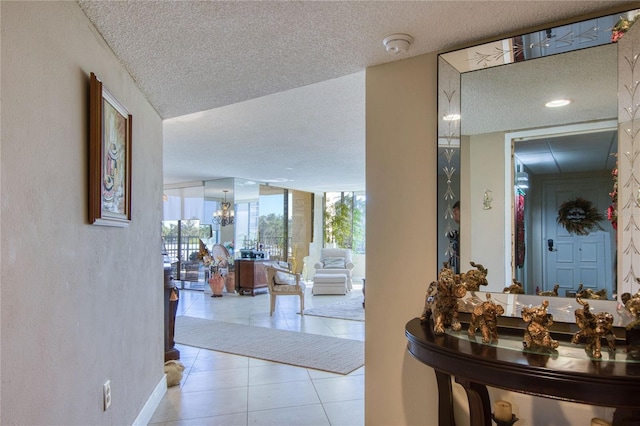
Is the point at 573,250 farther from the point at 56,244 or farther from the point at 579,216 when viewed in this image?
the point at 56,244

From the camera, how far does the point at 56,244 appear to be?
147cm

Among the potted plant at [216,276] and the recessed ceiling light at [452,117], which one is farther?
the potted plant at [216,276]

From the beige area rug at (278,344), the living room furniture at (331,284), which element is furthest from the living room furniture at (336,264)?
the beige area rug at (278,344)

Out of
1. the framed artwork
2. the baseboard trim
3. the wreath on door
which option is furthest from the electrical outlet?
the wreath on door

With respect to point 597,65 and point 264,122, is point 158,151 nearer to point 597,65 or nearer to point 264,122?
point 264,122

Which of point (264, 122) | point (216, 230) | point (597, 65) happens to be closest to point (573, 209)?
point (597, 65)

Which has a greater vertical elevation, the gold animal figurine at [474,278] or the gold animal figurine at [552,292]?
the gold animal figurine at [474,278]

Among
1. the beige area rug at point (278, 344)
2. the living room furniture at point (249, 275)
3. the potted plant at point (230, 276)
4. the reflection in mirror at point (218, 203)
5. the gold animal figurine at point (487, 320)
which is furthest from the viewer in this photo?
the reflection in mirror at point (218, 203)

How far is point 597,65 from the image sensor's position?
5.71 feet

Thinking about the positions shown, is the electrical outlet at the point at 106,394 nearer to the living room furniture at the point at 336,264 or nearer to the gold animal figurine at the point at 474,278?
the gold animal figurine at the point at 474,278

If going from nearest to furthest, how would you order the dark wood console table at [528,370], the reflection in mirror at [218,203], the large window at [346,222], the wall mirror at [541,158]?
the dark wood console table at [528,370] < the wall mirror at [541,158] < the reflection in mirror at [218,203] < the large window at [346,222]

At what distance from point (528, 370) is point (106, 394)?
1903 mm

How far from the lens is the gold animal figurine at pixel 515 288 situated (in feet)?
6.07

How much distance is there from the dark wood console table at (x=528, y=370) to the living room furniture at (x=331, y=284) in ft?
20.9
